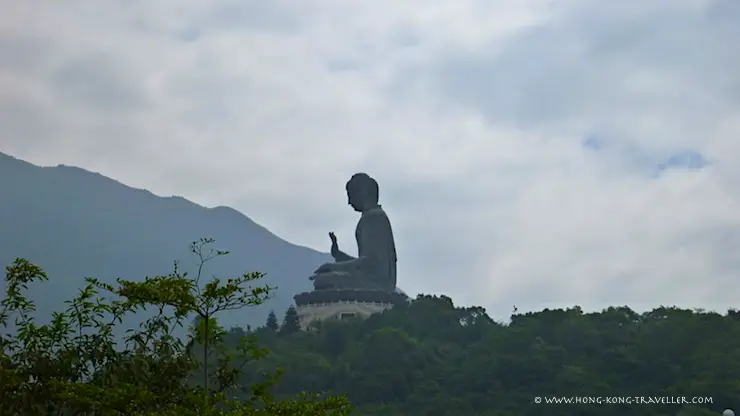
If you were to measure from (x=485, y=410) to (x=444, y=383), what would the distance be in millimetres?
1980

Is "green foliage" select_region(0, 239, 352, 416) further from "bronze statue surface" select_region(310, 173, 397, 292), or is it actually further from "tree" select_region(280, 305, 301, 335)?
"bronze statue surface" select_region(310, 173, 397, 292)

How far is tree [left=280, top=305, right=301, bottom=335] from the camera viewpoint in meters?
27.8

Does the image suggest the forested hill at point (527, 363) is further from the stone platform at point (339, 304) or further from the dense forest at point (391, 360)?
the stone platform at point (339, 304)

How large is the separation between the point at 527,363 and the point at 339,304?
831cm

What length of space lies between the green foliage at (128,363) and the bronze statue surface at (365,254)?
1901 centimetres

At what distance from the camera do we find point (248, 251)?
309 ft

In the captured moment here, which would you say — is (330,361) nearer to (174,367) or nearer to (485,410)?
(485,410)

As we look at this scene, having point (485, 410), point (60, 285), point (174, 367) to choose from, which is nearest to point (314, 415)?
point (174, 367)

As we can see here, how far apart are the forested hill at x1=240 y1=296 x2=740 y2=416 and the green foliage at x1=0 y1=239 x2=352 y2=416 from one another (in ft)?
33.9

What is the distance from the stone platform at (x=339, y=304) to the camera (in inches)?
1112

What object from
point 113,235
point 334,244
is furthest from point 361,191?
point 113,235

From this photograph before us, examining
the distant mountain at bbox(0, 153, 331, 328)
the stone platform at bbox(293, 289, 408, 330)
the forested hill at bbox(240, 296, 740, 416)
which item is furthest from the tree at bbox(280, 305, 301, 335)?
the distant mountain at bbox(0, 153, 331, 328)

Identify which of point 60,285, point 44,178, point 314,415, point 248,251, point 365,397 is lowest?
point 314,415

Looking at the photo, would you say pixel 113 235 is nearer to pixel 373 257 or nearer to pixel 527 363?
pixel 373 257
